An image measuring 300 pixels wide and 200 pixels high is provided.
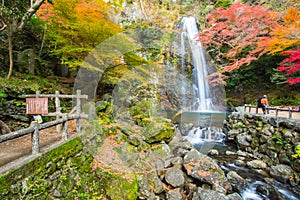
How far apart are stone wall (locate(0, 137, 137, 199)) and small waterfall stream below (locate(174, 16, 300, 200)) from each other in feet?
12.1

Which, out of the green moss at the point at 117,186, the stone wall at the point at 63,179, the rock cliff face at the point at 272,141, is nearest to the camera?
the stone wall at the point at 63,179

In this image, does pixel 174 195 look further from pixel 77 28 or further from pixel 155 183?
pixel 77 28

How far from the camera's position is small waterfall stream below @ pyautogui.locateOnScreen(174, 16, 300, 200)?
194 inches

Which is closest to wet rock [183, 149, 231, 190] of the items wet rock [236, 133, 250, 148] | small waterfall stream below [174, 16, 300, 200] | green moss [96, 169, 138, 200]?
small waterfall stream below [174, 16, 300, 200]

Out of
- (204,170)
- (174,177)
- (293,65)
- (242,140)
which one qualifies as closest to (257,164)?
(242,140)

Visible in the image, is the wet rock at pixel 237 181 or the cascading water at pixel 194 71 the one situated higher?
the cascading water at pixel 194 71

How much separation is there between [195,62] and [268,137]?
1192 cm

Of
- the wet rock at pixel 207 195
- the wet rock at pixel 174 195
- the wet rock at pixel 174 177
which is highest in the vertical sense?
the wet rock at pixel 174 177

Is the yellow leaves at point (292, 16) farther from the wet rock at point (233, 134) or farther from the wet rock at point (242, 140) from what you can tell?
the wet rock at point (242, 140)

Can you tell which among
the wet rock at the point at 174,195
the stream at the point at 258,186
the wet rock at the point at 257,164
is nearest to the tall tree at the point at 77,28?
the wet rock at the point at 174,195

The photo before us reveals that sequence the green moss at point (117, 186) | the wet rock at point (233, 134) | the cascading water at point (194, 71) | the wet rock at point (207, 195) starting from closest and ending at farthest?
the wet rock at point (207, 195), the green moss at point (117, 186), the wet rock at point (233, 134), the cascading water at point (194, 71)

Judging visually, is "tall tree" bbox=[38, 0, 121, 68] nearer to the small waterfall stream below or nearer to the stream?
the small waterfall stream below

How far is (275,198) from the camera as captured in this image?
15.2 ft

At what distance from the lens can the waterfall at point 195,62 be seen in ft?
54.7
